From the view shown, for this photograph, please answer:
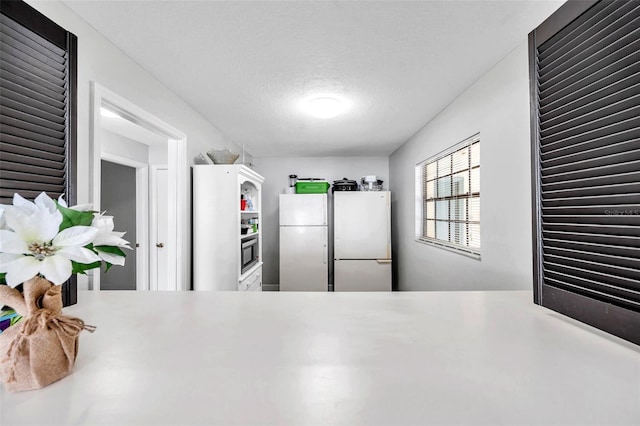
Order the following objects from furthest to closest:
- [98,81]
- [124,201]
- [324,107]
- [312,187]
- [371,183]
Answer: [371,183], [312,187], [124,201], [324,107], [98,81]

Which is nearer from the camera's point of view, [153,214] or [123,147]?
[123,147]

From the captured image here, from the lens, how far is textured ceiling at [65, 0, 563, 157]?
1.39 m

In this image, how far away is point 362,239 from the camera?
430cm

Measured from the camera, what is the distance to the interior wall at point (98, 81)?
1.42 metres

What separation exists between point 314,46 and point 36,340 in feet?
5.72

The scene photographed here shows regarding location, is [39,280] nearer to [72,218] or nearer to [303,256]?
[72,218]

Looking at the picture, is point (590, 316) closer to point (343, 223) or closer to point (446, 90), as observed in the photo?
point (446, 90)

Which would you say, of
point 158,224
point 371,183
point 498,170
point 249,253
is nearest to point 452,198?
point 498,170

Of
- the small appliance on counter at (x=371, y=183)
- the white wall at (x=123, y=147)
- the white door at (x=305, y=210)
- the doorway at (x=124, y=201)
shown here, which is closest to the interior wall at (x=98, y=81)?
the white wall at (x=123, y=147)

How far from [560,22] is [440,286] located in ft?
7.86

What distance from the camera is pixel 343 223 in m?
4.31

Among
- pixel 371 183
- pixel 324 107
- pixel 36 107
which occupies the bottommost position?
pixel 36 107

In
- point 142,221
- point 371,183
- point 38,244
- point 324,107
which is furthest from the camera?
point 371,183

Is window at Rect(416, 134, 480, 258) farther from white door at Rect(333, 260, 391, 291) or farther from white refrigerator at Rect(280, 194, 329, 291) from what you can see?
white refrigerator at Rect(280, 194, 329, 291)
